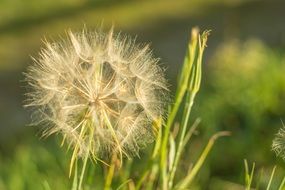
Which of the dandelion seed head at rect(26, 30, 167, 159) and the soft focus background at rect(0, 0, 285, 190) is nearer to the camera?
the dandelion seed head at rect(26, 30, 167, 159)

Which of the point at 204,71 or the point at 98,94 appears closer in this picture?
the point at 98,94

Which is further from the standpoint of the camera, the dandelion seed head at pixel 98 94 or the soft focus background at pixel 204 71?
the soft focus background at pixel 204 71

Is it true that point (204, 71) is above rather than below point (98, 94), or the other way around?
above

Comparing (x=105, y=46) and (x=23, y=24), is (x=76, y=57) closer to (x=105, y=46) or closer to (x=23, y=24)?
(x=105, y=46)

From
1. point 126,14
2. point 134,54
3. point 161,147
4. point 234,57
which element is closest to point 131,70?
point 134,54
